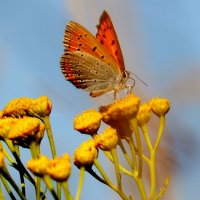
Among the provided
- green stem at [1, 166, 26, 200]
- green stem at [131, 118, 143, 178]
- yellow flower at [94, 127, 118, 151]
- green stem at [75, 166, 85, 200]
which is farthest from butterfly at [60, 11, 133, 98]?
green stem at [1, 166, 26, 200]

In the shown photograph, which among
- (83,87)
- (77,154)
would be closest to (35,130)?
(77,154)

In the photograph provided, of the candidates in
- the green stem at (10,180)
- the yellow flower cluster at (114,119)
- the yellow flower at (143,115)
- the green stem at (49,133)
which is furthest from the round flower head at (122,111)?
the green stem at (10,180)

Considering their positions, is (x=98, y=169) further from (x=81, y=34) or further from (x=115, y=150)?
(x=81, y=34)

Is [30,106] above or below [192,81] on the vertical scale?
below

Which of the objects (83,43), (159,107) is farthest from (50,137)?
(83,43)

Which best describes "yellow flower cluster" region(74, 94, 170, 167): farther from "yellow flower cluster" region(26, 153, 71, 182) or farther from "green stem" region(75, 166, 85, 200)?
"yellow flower cluster" region(26, 153, 71, 182)

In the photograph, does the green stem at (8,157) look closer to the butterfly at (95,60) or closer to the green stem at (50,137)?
the green stem at (50,137)
